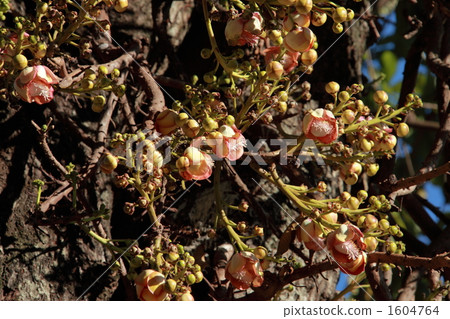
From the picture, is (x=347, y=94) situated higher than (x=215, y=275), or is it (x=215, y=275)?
(x=347, y=94)

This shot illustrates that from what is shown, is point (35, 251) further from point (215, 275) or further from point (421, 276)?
point (421, 276)

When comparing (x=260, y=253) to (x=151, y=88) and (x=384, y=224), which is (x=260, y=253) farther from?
(x=151, y=88)

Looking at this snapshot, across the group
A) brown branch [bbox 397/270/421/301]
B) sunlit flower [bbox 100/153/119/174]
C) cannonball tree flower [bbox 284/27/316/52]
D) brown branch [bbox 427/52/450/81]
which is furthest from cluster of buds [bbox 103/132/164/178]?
brown branch [bbox 427/52/450/81]

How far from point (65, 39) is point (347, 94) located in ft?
1.84

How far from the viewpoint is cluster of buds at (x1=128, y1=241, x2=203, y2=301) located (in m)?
1.08

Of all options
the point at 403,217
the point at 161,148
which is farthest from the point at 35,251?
the point at 403,217

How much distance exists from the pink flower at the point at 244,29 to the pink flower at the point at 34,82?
14.3 inches

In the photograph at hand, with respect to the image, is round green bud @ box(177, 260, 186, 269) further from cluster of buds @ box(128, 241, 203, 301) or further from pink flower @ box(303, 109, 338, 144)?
pink flower @ box(303, 109, 338, 144)

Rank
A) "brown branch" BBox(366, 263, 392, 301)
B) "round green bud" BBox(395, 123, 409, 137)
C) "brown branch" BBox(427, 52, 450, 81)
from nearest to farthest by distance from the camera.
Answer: "round green bud" BBox(395, 123, 409, 137) < "brown branch" BBox(366, 263, 392, 301) < "brown branch" BBox(427, 52, 450, 81)

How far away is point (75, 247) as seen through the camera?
139 cm

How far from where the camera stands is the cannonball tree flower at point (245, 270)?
121 centimetres

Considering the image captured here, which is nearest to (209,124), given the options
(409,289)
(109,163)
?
(109,163)

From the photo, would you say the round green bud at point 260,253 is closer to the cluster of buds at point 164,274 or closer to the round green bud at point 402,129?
the cluster of buds at point 164,274

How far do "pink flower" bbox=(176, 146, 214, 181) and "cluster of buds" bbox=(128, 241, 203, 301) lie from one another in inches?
5.6
